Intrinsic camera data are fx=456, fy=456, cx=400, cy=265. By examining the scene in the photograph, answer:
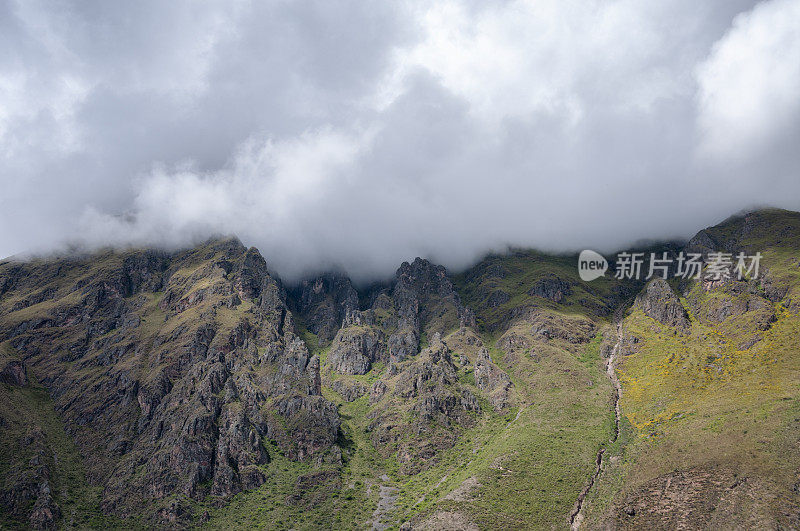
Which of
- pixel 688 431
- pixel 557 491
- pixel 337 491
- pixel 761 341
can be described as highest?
pixel 761 341

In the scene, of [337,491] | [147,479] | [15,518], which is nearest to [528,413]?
[337,491]

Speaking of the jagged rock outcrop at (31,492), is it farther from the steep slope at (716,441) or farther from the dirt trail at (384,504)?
the steep slope at (716,441)

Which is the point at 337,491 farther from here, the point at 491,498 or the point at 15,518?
the point at 15,518

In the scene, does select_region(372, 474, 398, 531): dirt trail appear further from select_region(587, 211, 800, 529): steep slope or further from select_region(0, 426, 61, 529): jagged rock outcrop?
select_region(0, 426, 61, 529): jagged rock outcrop

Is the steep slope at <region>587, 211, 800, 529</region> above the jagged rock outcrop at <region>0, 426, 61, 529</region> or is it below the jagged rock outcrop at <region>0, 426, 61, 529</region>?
above

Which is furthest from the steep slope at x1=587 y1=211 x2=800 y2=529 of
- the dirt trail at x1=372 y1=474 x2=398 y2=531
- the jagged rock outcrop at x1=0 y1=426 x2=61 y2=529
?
the jagged rock outcrop at x1=0 y1=426 x2=61 y2=529

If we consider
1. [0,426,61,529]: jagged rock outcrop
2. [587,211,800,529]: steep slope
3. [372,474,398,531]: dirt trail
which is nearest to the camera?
[587,211,800,529]: steep slope

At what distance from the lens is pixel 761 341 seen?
184m

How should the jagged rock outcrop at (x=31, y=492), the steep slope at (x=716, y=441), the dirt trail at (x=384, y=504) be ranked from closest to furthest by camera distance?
the steep slope at (x=716, y=441)
the dirt trail at (x=384, y=504)
the jagged rock outcrop at (x=31, y=492)

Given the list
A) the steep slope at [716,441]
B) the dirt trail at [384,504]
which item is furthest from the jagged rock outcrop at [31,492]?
the steep slope at [716,441]

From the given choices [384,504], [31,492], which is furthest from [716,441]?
[31,492]

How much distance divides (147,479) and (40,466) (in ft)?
130

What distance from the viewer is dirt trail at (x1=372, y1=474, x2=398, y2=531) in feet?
501

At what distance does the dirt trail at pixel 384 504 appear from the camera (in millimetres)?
152788
